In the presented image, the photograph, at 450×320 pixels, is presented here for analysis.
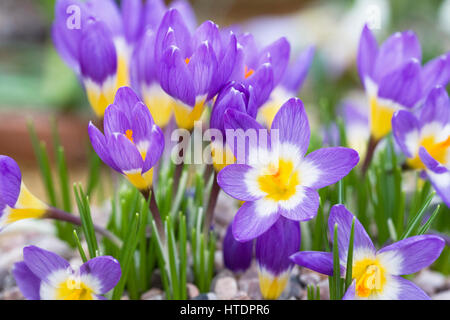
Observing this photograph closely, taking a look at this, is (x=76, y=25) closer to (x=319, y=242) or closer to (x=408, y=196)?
(x=319, y=242)

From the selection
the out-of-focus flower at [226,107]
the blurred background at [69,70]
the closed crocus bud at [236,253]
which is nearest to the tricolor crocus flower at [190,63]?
the out-of-focus flower at [226,107]

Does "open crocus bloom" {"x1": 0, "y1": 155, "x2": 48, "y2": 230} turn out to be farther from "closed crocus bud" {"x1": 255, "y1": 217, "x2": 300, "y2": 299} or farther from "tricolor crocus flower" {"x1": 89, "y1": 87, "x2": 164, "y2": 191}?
"closed crocus bud" {"x1": 255, "y1": 217, "x2": 300, "y2": 299}

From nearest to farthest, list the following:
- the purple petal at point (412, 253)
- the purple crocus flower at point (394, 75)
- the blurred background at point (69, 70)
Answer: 1. the purple petal at point (412, 253)
2. the purple crocus flower at point (394, 75)
3. the blurred background at point (69, 70)

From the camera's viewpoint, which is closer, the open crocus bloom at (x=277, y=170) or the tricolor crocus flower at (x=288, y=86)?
the open crocus bloom at (x=277, y=170)

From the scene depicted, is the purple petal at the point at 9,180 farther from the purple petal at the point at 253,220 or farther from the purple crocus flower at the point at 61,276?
the purple petal at the point at 253,220

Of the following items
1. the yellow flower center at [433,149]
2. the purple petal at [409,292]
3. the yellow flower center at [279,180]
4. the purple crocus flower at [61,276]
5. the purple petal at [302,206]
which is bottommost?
the purple petal at [409,292]

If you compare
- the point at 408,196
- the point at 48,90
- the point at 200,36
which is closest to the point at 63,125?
the point at 48,90

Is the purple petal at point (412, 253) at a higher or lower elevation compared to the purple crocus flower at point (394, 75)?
lower
